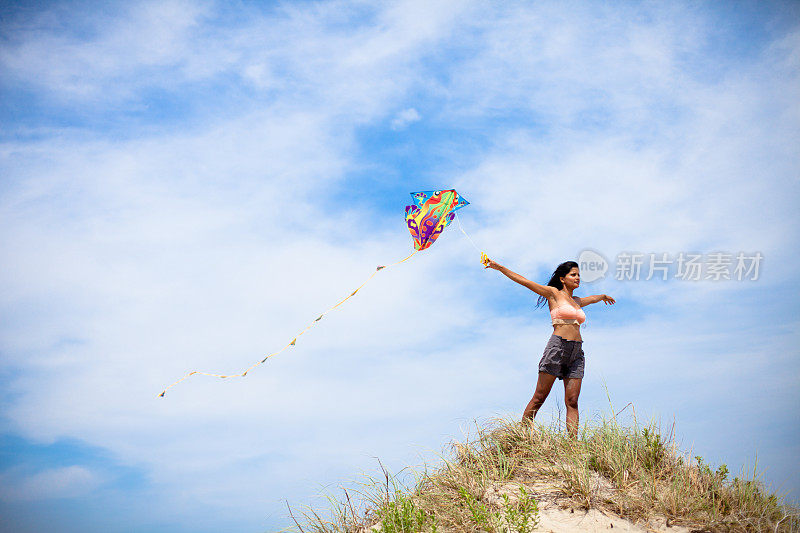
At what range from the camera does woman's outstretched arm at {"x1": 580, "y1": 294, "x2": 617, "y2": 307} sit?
28.7 ft

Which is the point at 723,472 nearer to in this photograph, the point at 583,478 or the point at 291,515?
the point at 583,478

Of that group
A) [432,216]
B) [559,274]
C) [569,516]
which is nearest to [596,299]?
[559,274]

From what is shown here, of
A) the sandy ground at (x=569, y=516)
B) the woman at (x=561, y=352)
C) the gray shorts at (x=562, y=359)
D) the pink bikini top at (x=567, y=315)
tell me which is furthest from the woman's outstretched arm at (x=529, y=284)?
the sandy ground at (x=569, y=516)

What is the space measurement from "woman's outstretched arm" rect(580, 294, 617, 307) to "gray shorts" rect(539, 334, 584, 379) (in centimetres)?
91

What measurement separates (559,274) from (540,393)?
1.68 meters

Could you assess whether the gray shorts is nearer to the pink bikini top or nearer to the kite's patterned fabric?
the pink bikini top

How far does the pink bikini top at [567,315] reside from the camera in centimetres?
803

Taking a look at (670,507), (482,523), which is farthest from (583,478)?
(482,523)

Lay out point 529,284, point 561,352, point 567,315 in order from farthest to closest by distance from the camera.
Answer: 1. point 529,284
2. point 567,315
3. point 561,352

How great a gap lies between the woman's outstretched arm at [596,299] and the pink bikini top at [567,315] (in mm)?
591

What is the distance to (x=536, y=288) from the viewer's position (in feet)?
27.0

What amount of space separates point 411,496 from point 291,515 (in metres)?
1.39

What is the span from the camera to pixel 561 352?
310 inches

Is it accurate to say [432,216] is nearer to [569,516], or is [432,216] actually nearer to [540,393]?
[540,393]
